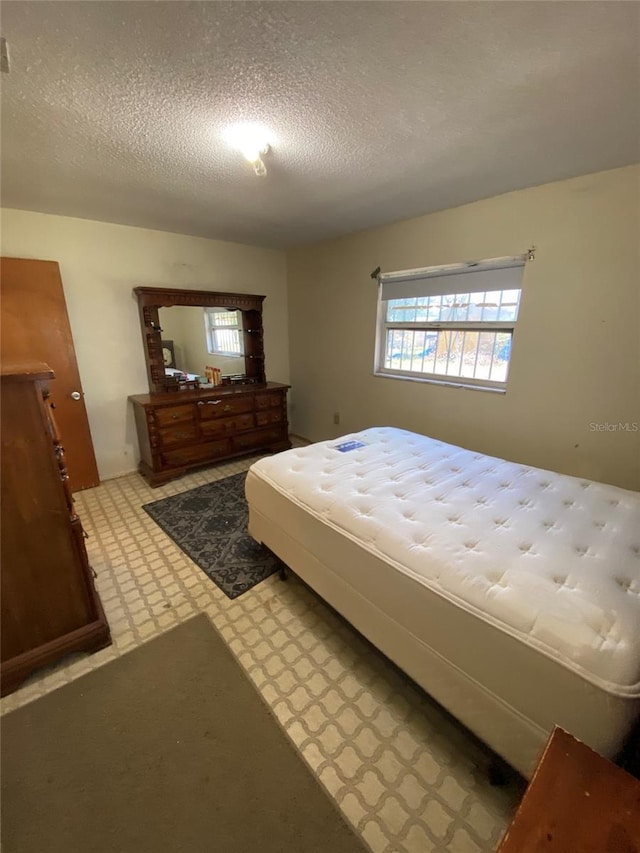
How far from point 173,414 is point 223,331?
3.95 feet

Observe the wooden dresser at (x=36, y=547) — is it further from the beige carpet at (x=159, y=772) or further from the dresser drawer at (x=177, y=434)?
the dresser drawer at (x=177, y=434)

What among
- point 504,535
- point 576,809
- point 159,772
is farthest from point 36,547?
point 504,535

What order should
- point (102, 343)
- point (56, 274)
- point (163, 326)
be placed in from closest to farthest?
point (56, 274) → point (102, 343) → point (163, 326)

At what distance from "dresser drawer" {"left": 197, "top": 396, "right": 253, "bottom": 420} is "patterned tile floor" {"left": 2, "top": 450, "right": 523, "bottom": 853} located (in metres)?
1.37

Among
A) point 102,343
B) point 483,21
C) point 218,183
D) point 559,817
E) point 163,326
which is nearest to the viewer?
point 559,817

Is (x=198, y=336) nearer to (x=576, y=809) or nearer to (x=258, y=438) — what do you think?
(x=258, y=438)

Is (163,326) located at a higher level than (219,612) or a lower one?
higher

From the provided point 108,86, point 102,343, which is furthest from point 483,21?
point 102,343

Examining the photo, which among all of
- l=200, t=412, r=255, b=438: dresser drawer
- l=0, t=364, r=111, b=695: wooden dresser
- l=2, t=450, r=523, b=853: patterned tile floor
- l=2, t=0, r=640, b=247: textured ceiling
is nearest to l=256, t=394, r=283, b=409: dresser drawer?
l=200, t=412, r=255, b=438: dresser drawer

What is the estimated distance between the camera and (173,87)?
1212 millimetres

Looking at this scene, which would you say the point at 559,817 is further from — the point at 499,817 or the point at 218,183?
the point at 218,183

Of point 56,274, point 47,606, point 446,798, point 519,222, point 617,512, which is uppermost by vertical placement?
point 519,222

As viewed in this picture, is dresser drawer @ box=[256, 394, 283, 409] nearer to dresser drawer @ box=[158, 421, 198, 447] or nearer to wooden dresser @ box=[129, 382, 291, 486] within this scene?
wooden dresser @ box=[129, 382, 291, 486]

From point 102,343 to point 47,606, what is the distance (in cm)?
234
